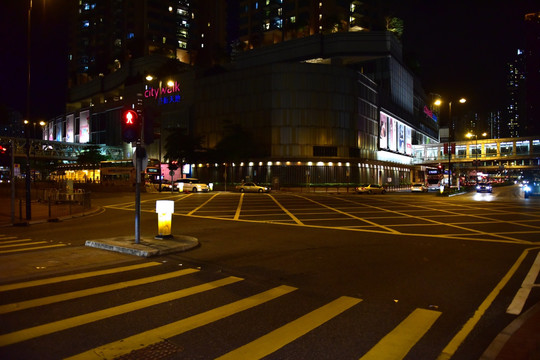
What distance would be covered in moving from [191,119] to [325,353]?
79183 mm

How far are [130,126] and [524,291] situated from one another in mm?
10072

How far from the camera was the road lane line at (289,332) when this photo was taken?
178 inches

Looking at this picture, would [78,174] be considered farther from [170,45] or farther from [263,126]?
[170,45]

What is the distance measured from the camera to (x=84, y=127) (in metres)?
115

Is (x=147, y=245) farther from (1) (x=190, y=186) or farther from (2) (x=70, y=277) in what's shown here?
(1) (x=190, y=186)

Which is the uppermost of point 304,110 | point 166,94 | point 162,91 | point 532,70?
point 532,70

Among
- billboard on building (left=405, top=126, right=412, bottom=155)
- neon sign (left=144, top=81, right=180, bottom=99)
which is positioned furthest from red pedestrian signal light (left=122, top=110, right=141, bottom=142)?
billboard on building (left=405, top=126, right=412, bottom=155)

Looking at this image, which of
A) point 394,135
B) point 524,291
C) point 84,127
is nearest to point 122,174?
point 394,135

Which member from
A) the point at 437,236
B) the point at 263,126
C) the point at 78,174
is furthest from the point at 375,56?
the point at 437,236

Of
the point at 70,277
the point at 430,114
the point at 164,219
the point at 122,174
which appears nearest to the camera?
the point at 70,277

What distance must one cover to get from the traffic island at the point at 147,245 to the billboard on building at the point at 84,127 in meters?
111

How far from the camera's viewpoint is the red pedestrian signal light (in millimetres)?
11180

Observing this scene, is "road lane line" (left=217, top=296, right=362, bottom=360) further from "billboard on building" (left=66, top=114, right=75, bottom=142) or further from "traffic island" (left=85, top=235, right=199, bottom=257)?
"billboard on building" (left=66, top=114, right=75, bottom=142)

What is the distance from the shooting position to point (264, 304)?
6332mm
